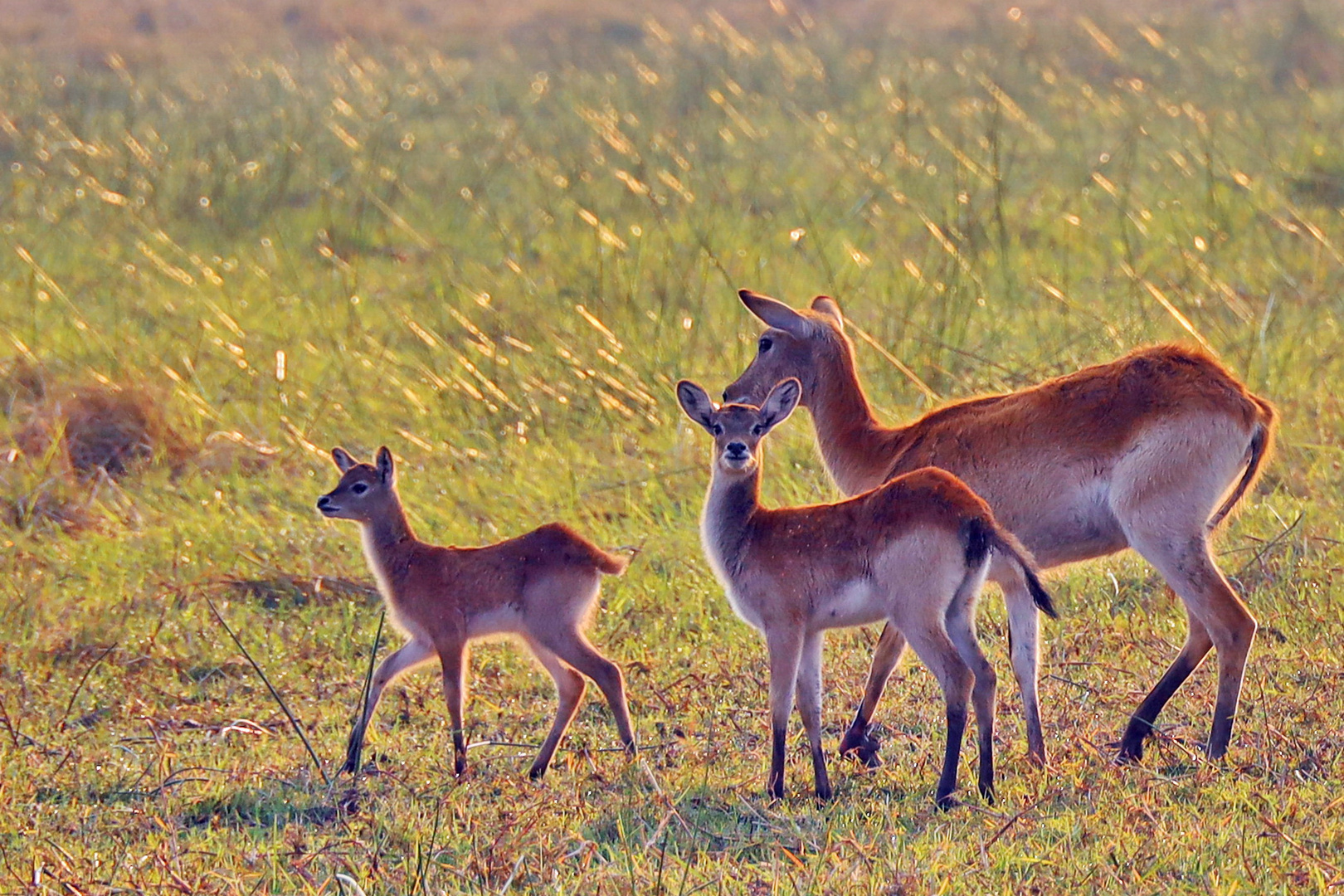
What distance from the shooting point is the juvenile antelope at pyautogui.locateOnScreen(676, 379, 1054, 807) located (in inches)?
172

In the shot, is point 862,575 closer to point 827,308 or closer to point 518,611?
point 518,611

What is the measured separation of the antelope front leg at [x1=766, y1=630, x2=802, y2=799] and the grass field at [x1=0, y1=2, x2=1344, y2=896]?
0.12 meters

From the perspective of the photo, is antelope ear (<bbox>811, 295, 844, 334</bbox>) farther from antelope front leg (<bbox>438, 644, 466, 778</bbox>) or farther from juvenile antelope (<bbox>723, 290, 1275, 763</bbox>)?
antelope front leg (<bbox>438, 644, 466, 778</bbox>)

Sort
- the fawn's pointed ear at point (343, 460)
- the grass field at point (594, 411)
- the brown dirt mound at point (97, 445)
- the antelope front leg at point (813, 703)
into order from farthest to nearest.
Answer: the brown dirt mound at point (97, 445) → the fawn's pointed ear at point (343, 460) → the antelope front leg at point (813, 703) → the grass field at point (594, 411)

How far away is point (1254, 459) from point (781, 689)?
157cm

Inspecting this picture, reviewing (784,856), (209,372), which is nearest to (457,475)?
(209,372)

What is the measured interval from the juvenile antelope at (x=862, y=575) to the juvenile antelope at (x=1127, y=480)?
1.09ft

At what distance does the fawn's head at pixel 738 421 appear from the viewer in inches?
189

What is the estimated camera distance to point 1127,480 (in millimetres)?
4934

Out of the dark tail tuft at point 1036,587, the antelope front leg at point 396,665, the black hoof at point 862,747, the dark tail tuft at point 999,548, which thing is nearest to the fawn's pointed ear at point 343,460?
the antelope front leg at point 396,665

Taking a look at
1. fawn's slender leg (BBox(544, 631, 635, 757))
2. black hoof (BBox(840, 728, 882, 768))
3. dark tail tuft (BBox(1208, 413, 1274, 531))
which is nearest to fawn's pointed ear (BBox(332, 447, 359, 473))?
fawn's slender leg (BBox(544, 631, 635, 757))

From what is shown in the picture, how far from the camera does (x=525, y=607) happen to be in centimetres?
505

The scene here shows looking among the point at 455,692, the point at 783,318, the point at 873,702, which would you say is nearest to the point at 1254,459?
the point at 873,702

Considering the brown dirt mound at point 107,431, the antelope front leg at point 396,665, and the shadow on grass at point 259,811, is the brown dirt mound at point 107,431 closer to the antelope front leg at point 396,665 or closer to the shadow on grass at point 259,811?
the antelope front leg at point 396,665
